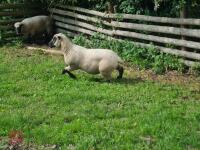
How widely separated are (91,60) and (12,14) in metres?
8.40

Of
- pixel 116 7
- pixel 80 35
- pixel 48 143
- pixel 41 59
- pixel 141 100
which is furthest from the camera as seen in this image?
pixel 80 35

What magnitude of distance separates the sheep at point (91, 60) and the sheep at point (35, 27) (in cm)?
633

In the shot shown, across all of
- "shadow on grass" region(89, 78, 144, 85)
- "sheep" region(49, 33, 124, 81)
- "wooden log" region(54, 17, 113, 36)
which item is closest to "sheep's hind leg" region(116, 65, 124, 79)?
"sheep" region(49, 33, 124, 81)

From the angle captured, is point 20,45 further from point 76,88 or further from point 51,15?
point 76,88

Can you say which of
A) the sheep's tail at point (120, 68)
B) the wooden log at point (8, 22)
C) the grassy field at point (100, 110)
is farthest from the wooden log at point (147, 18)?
the wooden log at point (8, 22)

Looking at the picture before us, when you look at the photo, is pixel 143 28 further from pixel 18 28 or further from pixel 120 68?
pixel 18 28

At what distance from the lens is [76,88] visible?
1004cm

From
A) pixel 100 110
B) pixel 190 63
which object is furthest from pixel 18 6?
pixel 100 110

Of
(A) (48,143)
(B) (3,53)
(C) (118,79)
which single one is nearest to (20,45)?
(B) (3,53)

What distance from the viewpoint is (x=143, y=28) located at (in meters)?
13.0

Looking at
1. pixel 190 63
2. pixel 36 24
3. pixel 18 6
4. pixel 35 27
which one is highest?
pixel 18 6

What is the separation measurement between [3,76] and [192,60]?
446 cm

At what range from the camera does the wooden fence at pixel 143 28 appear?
11555 millimetres

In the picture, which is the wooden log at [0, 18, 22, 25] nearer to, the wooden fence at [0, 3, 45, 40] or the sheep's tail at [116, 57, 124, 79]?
the wooden fence at [0, 3, 45, 40]
